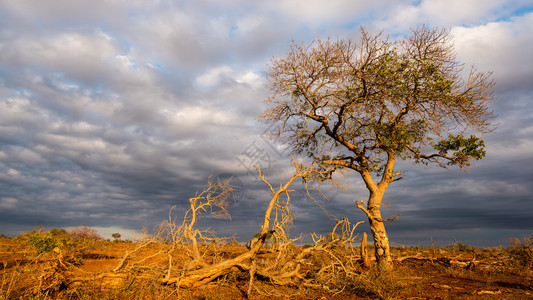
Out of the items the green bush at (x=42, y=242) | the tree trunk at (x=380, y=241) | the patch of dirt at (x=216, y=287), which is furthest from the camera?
the green bush at (x=42, y=242)

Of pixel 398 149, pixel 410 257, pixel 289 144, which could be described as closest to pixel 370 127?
pixel 398 149

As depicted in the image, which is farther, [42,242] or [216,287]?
[42,242]

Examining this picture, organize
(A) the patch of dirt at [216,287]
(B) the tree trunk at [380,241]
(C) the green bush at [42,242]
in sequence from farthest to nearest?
1. (C) the green bush at [42,242]
2. (B) the tree trunk at [380,241]
3. (A) the patch of dirt at [216,287]

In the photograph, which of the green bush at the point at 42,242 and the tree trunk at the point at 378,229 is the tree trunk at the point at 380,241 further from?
the green bush at the point at 42,242

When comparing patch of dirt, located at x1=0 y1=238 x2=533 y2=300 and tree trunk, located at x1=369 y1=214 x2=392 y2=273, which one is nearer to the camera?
patch of dirt, located at x1=0 y1=238 x2=533 y2=300

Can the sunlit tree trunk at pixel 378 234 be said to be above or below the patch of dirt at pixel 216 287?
above

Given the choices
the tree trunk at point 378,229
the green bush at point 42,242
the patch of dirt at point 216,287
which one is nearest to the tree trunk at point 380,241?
the tree trunk at point 378,229

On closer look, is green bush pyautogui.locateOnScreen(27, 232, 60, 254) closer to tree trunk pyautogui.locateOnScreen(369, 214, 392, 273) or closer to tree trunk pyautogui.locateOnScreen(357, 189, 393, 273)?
tree trunk pyautogui.locateOnScreen(357, 189, 393, 273)

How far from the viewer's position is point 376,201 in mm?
13938

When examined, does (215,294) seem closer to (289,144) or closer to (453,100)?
(289,144)

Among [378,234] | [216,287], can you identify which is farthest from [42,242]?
[378,234]

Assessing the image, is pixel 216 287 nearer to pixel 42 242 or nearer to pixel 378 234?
pixel 378 234

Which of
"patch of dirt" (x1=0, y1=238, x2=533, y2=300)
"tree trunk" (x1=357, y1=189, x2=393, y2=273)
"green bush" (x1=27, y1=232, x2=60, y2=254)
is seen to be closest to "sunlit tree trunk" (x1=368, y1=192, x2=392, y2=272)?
"tree trunk" (x1=357, y1=189, x2=393, y2=273)

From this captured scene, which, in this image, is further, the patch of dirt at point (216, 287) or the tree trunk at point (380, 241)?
the tree trunk at point (380, 241)
